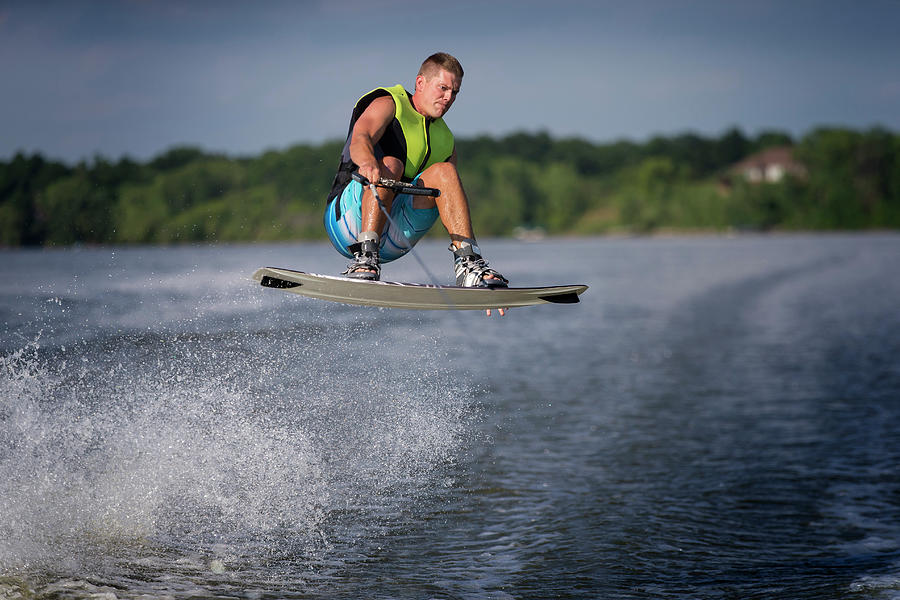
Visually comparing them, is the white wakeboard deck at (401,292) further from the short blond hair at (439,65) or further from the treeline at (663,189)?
the treeline at (663,189)

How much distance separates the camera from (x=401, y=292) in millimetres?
6203

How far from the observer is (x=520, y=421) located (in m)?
12.7

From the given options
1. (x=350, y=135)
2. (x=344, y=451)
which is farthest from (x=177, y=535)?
(x=350, y=135)

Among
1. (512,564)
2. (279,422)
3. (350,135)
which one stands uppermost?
(350,135)

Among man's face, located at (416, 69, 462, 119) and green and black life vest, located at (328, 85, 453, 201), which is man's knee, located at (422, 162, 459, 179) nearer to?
green and black life vest, located at (328, 85, 453, 201)

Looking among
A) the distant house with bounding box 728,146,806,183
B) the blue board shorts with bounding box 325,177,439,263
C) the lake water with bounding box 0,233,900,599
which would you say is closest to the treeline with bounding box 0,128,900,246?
the distant house with bounding box 728,146,806,183

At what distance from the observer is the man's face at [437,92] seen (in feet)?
20.6

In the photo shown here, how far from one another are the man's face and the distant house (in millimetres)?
122233

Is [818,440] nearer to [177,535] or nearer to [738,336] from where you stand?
[177,535]

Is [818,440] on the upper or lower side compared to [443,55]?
lower

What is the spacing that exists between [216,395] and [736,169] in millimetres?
133283

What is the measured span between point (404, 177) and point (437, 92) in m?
0.58

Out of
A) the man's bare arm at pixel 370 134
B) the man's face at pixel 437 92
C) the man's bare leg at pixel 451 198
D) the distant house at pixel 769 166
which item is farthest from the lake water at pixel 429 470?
the distant house at pixel 769 166

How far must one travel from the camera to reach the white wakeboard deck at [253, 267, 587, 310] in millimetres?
6076
